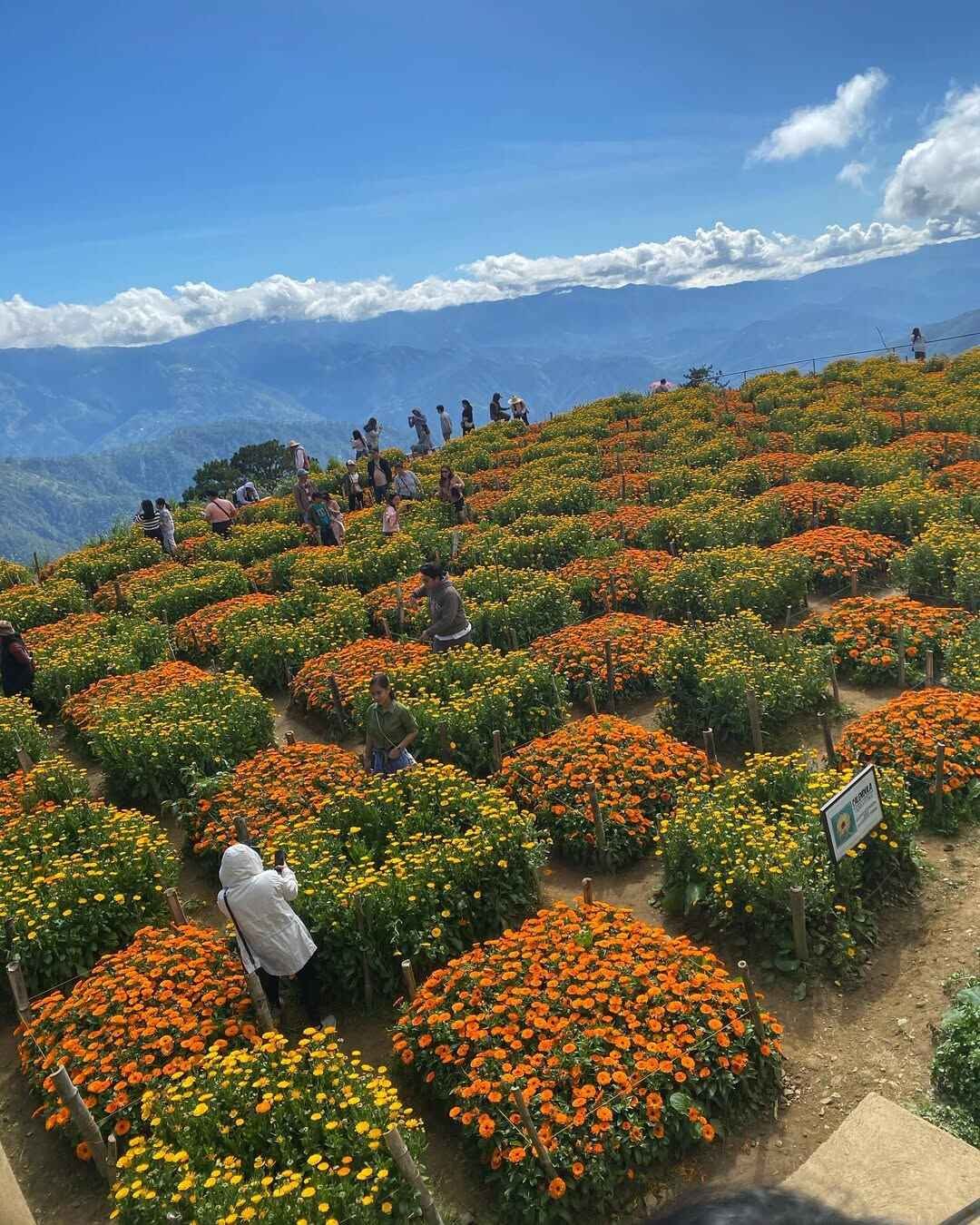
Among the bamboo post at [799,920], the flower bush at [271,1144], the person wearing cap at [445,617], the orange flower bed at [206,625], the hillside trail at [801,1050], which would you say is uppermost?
the person wearing cap at [445,617]

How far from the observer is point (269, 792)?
9.57 metres

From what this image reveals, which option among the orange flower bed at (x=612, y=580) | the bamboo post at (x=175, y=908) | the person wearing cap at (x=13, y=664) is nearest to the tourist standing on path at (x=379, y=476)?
the orange flower bed at (x=612, y=580)

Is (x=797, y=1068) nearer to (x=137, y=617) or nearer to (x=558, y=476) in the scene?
(x=137, y=617)

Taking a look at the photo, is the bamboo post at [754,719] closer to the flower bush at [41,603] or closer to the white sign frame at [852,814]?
the white sign frame at [852,814]

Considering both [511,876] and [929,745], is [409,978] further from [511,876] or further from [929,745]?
[929,745]

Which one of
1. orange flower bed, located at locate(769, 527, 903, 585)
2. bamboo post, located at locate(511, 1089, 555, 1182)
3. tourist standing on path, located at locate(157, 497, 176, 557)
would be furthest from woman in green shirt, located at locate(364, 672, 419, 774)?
tourist standing on path, located at locate(157, 497, 176, 557)

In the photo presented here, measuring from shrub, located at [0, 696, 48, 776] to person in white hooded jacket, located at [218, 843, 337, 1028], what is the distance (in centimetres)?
714

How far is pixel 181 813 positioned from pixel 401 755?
282 cm

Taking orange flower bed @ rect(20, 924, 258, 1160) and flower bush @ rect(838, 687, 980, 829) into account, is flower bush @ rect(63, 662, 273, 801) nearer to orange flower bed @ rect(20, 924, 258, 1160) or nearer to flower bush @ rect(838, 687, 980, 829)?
orange flower bed @ rect(20, 924, 258, 1160)

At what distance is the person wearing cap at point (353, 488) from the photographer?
25.5 metres

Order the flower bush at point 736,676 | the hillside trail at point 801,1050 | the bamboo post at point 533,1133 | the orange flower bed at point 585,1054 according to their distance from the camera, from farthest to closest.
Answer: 1. the flower bush at point 736,676
2. the hillside trail at point 801,1050
3. the orange flower bed at point 585,1054
4. the bamboo post at point 533,1133

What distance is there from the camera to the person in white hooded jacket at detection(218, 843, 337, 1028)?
6.30m

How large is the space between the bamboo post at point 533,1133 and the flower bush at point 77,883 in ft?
15.0

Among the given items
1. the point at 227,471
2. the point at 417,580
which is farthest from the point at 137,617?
the point at 227,471
